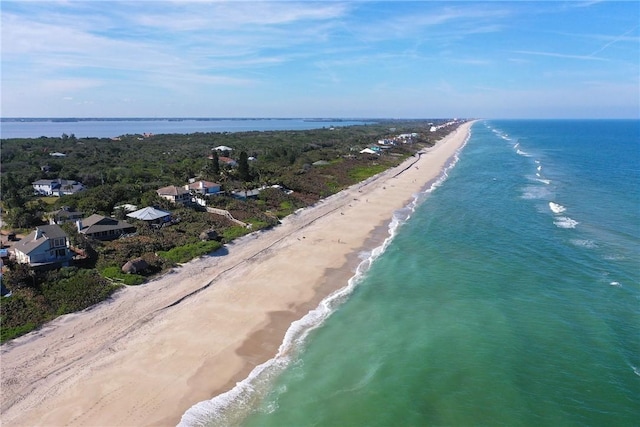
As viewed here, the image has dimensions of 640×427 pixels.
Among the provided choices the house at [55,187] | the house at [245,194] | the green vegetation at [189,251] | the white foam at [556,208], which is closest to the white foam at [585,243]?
the white foam at [556,208]

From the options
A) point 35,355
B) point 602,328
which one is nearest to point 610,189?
point 602,328

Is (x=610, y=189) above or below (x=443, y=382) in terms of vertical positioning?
above

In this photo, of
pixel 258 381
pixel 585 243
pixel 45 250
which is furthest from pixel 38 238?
pixel 585 243

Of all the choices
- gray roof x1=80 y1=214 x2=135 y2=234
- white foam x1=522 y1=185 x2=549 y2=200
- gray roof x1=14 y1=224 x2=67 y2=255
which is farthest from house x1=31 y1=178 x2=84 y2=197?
white foam x1=522 y1=185 x2=549 y2=200

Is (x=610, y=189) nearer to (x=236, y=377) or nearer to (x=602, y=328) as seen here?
(x=602, y=328)

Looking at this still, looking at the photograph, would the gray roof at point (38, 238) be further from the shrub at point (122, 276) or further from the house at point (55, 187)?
the house at point (55, 187)

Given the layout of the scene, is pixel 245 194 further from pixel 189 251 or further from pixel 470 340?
pixel 470 340
